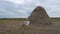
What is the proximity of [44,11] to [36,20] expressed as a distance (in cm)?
136

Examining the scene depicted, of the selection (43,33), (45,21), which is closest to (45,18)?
(45,21)

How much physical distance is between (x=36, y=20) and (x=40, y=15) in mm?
667

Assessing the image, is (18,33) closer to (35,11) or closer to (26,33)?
(26,33)

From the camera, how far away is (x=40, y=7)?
22.3m

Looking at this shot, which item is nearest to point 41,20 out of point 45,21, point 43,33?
point 45,21

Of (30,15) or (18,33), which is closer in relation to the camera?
Answer: (18,33)

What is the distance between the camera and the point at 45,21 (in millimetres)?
21422

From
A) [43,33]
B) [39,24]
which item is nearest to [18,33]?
[43,33]

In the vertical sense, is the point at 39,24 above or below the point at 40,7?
below

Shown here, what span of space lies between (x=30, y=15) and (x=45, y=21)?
5.57 ft

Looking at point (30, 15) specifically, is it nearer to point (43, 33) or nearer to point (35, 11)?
point (35, 11)

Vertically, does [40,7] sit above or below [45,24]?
above

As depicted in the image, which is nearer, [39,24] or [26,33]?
[26,33]

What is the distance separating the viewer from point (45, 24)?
70.5ft
